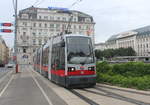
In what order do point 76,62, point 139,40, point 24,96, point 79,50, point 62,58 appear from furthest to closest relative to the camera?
point 139,40
point 62,58
point 79,50
point 76,62
point 24,96

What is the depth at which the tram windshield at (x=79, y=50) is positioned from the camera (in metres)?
Answer: 14.1

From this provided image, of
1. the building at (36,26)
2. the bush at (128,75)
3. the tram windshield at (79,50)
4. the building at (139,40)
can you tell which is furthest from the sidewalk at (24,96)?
the building at (139,40)

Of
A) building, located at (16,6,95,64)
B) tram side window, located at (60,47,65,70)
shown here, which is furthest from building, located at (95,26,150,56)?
tram side window, located at (60,47,65,70)

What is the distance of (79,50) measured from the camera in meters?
14.4

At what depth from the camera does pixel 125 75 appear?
15.8 metres

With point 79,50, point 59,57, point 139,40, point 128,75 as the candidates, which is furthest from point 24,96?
point 139,40

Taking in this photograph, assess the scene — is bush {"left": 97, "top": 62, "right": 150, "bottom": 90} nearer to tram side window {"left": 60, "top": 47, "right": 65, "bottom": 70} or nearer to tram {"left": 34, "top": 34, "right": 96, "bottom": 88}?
tram {"left": 34, "top": 34, "right": 96, "bottom": 88}

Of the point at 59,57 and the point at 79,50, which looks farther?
the point at 59,57

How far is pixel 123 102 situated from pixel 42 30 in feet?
Answer: 352

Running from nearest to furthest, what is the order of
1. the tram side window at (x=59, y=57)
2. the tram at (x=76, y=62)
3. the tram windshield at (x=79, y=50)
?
the tram at (x=76, y=62), the tram windshield at (x=79, y=50), the tram side window at (x=59, y=57)

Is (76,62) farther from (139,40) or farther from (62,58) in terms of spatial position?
(139,40)

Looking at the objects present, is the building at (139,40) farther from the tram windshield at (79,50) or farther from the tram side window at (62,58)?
the tram side window at (62,58)

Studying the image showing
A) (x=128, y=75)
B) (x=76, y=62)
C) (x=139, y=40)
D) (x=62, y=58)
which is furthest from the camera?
(x=139, y=40)

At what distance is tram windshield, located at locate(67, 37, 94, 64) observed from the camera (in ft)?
46.2
